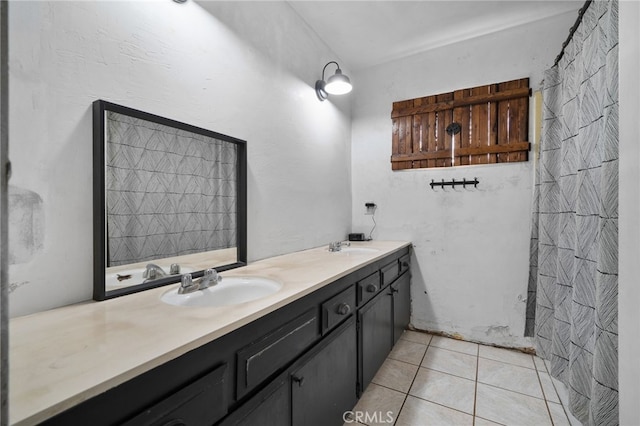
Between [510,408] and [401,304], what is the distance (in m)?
0.97

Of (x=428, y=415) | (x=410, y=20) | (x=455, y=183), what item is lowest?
(x=428, y=415)

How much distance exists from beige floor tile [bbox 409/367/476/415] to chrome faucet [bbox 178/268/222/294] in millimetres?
1469

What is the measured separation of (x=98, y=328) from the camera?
81cm

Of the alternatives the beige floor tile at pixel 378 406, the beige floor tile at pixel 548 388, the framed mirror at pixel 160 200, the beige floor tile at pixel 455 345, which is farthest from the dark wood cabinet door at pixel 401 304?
the framed mirror at pixel 160 200

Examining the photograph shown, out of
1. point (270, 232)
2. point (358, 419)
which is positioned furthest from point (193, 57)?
point (358, 419)

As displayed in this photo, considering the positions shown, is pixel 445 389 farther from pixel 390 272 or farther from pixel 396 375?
pixel 390 272

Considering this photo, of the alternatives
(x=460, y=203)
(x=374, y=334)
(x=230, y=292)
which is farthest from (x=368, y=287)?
(x=460, y=203)

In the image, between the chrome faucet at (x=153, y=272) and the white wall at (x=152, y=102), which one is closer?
the white wall at (x=152, y=102)

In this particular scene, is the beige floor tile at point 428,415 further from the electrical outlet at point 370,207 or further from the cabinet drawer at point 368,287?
the electrical outlet at point 370,207

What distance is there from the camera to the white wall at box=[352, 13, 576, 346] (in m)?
2.42

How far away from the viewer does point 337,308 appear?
4.66ft

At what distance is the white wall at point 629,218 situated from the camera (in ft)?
2.72

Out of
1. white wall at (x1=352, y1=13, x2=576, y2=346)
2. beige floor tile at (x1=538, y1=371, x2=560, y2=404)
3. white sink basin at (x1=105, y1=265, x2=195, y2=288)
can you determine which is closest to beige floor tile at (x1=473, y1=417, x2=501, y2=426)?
beige floor tile at (x1=538, y1=371, x2=560, y2=404)

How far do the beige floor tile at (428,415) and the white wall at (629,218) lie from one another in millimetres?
917
